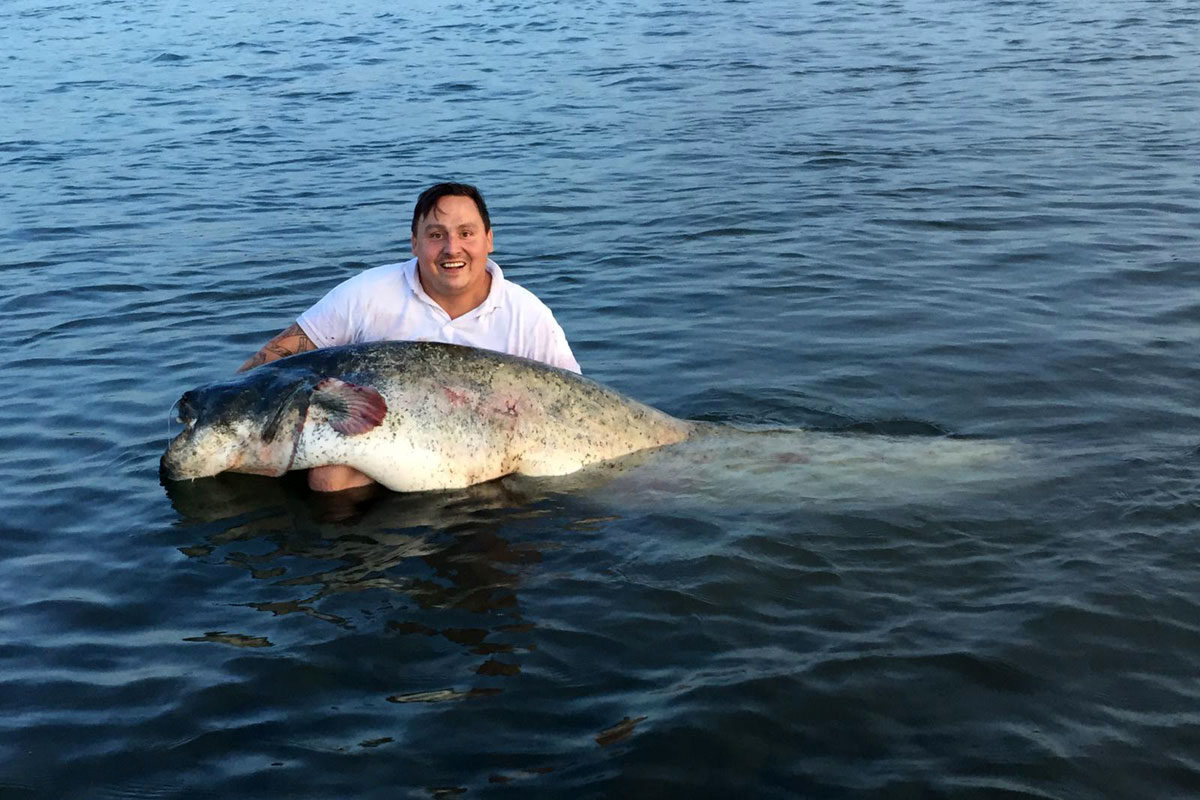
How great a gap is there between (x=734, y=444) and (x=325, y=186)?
8.61 m

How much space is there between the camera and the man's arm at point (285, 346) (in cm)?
692

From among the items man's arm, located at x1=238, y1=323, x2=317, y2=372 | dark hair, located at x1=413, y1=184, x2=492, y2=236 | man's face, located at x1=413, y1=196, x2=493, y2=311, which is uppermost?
dark hair, located at x1=413, y1=184, x2=492, y2=236

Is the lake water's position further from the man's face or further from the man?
the man's face

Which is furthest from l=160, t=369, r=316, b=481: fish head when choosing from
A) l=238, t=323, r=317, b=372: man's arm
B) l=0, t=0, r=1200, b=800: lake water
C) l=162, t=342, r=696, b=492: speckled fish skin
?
l=238, t=323, r=317, b=372: man's arm

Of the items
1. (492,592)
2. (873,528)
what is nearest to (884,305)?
(873,528)

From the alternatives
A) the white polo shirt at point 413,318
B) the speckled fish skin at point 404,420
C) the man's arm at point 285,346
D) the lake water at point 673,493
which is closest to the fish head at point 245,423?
the speckled fish skin at point 404,420

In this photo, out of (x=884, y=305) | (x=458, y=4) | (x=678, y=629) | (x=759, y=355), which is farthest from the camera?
(x=458, y=4)

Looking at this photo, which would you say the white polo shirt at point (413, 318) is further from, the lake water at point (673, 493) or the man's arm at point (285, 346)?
the lake water at point (673, 493)

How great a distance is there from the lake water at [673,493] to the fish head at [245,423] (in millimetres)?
238

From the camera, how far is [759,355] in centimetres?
884

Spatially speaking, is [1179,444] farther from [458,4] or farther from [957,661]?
[458,4]

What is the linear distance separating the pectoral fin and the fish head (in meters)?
0.10

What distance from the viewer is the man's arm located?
6918mm

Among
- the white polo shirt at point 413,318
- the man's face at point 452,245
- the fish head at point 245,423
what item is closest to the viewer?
the fish head at point 245,423
